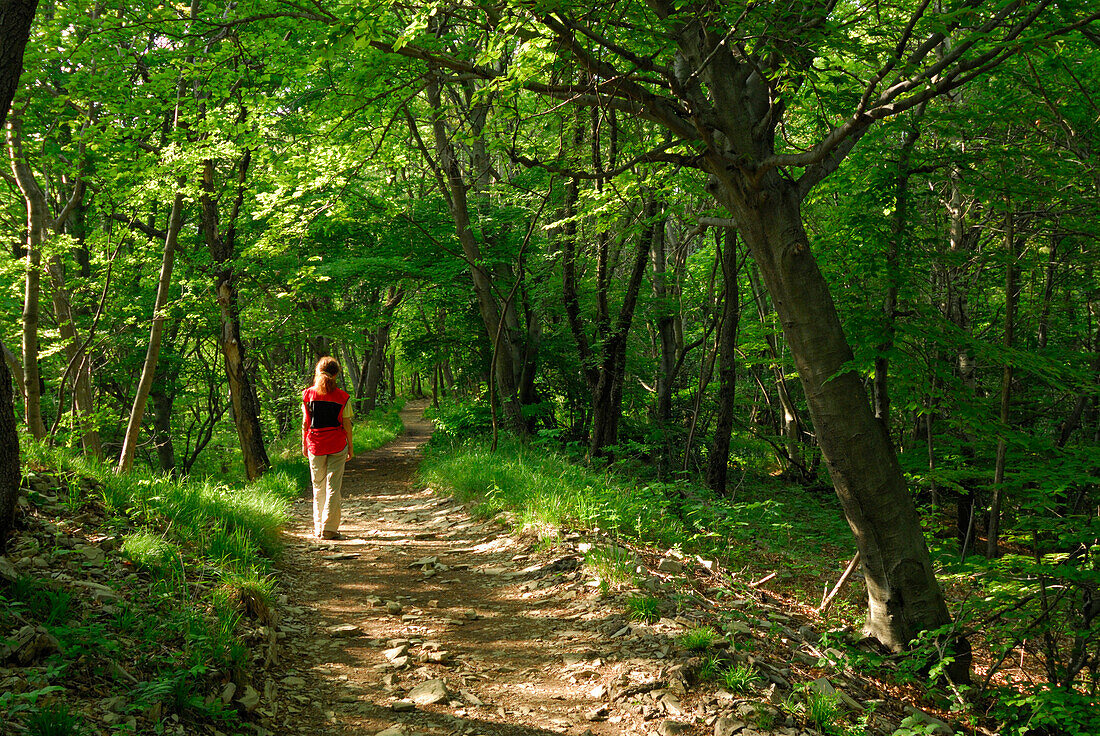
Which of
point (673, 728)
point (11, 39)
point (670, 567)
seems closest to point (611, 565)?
point (670, 567)

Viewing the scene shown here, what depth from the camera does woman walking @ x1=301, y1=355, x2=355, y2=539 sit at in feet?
21.7

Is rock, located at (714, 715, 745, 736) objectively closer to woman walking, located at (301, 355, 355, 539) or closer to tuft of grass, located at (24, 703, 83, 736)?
tuft of grass, located at (24, 703, 83, 736)

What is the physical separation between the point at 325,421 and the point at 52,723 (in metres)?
4.31

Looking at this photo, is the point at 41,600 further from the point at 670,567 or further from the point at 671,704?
the point at 670,567

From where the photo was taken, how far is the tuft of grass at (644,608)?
435cm

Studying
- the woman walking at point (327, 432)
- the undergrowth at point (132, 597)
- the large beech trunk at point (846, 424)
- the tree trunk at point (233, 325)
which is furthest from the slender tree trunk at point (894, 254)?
the tree trunk at point (233, 325)

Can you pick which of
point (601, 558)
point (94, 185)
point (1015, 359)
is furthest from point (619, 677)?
point (94, 185)

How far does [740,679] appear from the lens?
367cm

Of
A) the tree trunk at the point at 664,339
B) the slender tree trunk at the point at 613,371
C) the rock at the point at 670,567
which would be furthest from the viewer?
the tree trunk at the point at 664,339

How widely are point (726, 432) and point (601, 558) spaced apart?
518 centimetres

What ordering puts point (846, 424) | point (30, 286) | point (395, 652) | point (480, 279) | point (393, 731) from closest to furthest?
point (393, 731)
point (395, 652)
point (846, 424)
point (30, 286)
point (480, 279)

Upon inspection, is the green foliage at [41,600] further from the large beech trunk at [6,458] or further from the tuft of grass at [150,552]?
the tuft of grass at [150,552]

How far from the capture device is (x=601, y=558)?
5.09m

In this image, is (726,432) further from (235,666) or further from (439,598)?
(235,666)
